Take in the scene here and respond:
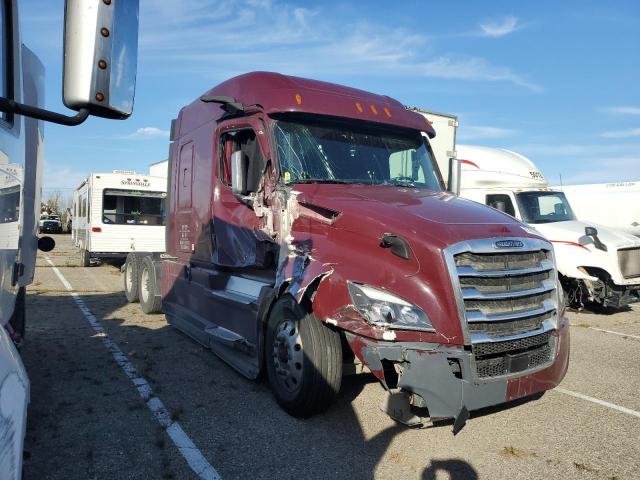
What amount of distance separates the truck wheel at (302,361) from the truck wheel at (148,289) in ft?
16.0

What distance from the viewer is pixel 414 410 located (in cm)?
381

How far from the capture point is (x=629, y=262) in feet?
31.1

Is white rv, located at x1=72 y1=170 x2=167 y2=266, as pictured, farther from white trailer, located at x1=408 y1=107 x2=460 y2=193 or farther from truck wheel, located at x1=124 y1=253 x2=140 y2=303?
white trailer, located at x1=408 y1=107 x2=460 y2=193

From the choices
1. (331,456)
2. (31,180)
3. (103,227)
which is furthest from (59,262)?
(331,456)

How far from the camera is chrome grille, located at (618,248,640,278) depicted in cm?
939

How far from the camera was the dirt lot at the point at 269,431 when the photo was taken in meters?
3.69

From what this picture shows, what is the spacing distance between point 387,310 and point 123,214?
1463 cm

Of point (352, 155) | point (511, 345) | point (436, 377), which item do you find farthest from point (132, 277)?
point (511, 345)

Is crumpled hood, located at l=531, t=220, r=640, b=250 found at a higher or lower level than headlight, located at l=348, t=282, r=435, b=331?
higher

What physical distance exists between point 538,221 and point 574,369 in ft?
16.1

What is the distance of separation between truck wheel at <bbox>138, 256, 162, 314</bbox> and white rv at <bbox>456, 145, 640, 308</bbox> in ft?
18.1

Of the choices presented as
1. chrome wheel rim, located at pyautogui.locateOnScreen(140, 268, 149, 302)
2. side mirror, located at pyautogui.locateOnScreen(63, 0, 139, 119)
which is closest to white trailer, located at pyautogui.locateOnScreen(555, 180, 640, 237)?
chrome wheel rim, located at pyautogui.locateOnScreen(140, 268, 149, 302)

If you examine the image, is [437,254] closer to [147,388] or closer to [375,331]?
[375,331]

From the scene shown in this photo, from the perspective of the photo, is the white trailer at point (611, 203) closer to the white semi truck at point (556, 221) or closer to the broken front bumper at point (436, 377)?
the white semi truck at point (556, 221)
